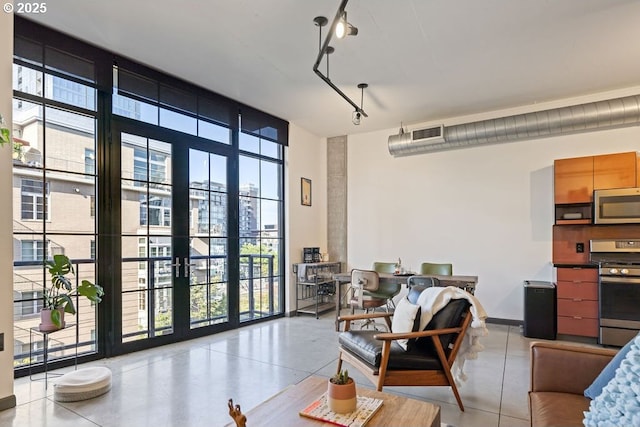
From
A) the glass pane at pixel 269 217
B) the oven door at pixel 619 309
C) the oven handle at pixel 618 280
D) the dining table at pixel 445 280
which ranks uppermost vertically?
the glass pane at pixel 269 217

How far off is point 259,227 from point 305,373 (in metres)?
2.86

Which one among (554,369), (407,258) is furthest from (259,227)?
(554,369)

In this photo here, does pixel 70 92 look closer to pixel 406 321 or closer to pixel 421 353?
pixel 406 321

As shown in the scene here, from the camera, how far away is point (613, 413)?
1351 mm

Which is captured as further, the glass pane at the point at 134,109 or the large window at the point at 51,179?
the glass pane at the point at 134,109

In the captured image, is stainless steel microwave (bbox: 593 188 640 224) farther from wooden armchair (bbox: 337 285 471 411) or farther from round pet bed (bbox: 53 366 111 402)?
round pet bed (bbox: 53 366 111 402)

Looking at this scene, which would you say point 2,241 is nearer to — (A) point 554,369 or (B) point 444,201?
(A) point 554,369

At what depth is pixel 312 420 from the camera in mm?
1740

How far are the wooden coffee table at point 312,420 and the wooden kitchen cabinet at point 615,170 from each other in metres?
4.22

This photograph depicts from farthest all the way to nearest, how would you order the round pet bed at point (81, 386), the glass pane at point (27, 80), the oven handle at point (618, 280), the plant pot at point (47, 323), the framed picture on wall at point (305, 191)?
the framed picture on wall at point (305, 191) < the oven handle at point (618, 280) < the glass pane at point (27, 80) < the plant pot at point (47, 323) < the round pet bed at point (81, 386)

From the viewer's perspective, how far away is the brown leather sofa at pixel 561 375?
1766mm

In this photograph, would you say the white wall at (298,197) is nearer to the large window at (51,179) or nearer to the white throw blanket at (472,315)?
the large window at (51,179)

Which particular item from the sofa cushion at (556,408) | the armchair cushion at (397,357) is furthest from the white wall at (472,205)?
the sofa cushion at (556,408)

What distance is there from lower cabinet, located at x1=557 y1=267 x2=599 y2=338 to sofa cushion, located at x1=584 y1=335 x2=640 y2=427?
141 inches
